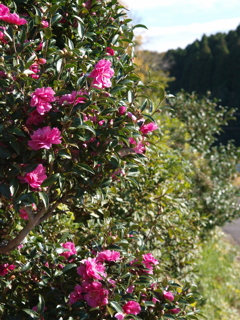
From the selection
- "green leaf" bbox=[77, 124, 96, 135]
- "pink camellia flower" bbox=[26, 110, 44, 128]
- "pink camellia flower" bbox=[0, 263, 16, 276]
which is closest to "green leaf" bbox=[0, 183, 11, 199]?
"pink camellia flower" bbox=[26, 110, 44, 128]

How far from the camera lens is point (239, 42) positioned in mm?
35281

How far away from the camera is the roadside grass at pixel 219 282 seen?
17.2 ft

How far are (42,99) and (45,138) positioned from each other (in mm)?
142

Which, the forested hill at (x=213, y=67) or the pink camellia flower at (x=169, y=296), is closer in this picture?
the pink camellia flower at (x=169, y=296)

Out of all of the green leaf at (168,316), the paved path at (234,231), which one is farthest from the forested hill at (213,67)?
the green leaf at (168,316)

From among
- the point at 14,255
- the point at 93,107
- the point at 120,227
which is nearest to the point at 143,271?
the point at 120,227

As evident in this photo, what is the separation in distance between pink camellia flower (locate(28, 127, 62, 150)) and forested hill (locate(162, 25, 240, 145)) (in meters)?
31.2

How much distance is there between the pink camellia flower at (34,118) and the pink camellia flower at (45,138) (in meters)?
0.08

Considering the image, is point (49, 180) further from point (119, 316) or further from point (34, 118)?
point (119, 316)

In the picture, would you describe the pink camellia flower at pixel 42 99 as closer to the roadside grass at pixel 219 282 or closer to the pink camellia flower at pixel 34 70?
the pink camellia flower at pixel 34 70

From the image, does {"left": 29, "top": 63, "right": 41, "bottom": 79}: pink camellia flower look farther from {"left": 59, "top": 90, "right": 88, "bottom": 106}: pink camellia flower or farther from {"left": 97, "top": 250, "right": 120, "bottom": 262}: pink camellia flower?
{"left": 97, "top": 250, "right": 120, "bottom": 262}: pink camellia flower

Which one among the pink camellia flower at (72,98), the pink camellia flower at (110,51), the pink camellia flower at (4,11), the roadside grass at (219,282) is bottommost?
the roadside grass at (219,282)

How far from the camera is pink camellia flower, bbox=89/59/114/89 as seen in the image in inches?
65.3

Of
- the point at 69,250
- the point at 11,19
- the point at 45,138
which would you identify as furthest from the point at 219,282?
the point at 11,19
